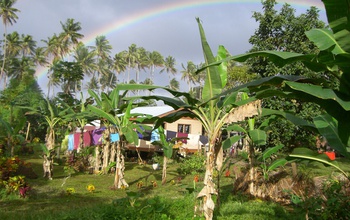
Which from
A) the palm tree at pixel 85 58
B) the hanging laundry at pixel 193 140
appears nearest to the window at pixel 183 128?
the hanging laundry at pixel 193 140

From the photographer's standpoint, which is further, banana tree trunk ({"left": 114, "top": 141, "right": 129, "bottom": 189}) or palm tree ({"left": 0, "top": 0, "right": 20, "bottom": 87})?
palm tree ({"left": 0, "top": 0, "right": 20, "bottom": 87})

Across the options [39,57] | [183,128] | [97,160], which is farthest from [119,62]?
[97,160]

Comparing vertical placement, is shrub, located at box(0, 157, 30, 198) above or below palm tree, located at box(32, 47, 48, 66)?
below

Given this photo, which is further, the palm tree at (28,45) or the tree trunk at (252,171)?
the palm tree at (28,45)

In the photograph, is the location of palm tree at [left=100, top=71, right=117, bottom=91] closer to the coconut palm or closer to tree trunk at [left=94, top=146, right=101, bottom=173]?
the coconut palm

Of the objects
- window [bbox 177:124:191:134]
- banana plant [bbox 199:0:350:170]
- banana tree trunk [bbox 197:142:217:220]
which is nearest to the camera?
banana plant [bbox 199:0:350:170]

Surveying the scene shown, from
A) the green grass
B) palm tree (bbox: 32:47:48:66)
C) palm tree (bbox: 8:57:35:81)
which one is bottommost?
the green grass

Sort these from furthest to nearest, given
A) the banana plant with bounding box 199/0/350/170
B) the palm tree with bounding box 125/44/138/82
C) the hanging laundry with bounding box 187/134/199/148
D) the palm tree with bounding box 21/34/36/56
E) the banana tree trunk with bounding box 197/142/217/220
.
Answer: the palm tree with bounding box 125/44/138/82 < the palm tree with bounding box 21/34/36/56 < the hanging laundry with bounding box 187/134/199/148 < the banana tree trunk with bounding box 197/142/217/220 < the banana plant with bounding box 199/0/350/170

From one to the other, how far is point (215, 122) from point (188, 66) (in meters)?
67.9

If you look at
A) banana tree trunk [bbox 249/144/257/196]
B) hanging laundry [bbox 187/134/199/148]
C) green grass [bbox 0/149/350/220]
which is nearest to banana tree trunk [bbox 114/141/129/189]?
green grass [bbox 0/149/350/220]

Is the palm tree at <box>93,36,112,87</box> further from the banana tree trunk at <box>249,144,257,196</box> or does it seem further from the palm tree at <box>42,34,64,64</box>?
the banana tree trunk at <box>249,144,257,196</box>

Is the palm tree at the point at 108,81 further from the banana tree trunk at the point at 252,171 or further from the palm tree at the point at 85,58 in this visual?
the banana tree trunk at the point at 252,171

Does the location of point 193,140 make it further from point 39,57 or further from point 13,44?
point 39,57

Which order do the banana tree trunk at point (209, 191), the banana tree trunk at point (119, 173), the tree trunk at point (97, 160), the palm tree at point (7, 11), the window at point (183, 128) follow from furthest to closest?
the palm tree at point (7, 11)
the window at point (183, 128)
the tree trunk at point (97, 160)
the banana tree trunk at point (119, 173)
the banana tree trunk at point (209, 191)
